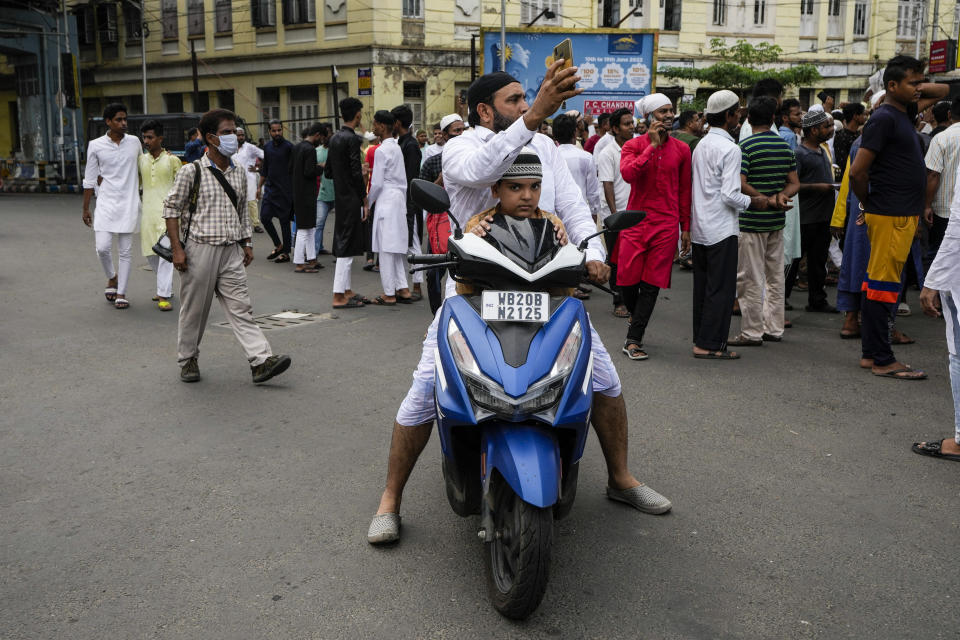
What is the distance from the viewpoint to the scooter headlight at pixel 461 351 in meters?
3.22

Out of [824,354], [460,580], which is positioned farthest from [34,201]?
[460,580]

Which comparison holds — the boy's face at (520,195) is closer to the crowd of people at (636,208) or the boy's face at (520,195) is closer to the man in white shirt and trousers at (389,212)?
the crowd of people at (636,208)

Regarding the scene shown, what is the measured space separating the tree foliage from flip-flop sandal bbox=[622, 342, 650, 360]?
29.6 meters

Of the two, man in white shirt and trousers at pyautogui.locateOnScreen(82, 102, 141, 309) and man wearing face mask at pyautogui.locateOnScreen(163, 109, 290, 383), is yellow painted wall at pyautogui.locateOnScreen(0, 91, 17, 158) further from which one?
man wearing face mask at pyautogui.locateOnScreen(163, 109, 290, 383)

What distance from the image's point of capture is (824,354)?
7.57 meters

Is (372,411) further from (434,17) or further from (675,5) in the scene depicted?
(675,5)

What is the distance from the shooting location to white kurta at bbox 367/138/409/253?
992 centimetres

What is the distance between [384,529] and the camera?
3.88 meters

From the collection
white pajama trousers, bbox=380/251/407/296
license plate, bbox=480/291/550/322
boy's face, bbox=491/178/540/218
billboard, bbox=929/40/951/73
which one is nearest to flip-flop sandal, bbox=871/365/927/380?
boy's face, bbox=491/178/540/218

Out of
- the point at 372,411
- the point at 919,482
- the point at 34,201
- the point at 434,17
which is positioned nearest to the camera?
the point at 919,482

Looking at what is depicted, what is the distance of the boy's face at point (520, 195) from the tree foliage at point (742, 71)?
33.1 metres

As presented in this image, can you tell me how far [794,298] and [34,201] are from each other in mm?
22139

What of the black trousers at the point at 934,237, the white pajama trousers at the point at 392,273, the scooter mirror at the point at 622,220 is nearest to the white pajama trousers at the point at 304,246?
the white pajama trousers at the point at 392,273

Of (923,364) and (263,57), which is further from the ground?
(263,57)
